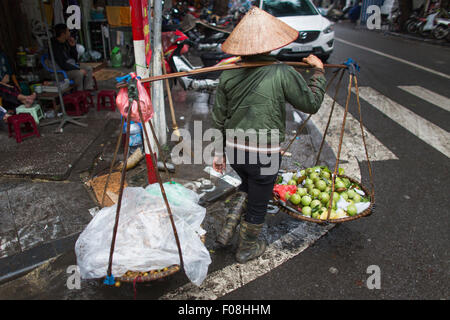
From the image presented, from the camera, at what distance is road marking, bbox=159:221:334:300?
94.9 inches

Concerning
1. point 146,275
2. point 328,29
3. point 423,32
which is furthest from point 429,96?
point 423,32

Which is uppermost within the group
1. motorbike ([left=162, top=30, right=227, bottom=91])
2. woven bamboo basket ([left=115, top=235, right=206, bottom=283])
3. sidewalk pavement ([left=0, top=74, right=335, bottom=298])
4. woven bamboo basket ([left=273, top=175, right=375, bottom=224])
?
motorbike ([left=162, top=30, right=227, bottom=91])

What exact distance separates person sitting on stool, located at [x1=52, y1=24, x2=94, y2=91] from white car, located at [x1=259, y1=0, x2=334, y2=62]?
15.6 feet

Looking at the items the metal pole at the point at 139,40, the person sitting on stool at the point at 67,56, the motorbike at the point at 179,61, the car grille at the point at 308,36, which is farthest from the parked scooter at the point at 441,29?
the metal pole at the point at 139,40

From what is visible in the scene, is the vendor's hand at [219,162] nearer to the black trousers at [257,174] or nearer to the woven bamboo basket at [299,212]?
the black trousers at [257,174]

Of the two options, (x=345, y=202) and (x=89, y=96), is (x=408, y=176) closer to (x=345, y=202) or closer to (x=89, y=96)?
(x=345, y=202)

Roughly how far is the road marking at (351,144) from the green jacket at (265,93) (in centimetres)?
209

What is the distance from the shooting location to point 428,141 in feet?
15.9

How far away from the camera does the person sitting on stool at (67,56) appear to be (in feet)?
16.8

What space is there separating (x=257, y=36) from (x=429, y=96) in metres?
6.14

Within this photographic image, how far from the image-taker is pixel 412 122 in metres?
5.46

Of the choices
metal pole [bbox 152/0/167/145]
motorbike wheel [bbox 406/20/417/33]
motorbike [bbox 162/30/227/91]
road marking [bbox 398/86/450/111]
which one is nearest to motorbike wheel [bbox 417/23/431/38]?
motorbike wheel [bbox 406/20/417/33]

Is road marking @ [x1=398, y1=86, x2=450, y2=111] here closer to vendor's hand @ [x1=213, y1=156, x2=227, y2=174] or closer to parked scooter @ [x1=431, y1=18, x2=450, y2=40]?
vendor's hand @ [x1=213, y1=156, x2=227, y2=174]

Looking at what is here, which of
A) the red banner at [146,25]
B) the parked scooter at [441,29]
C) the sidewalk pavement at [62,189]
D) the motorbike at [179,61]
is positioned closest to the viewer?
the sidewalk pavement at [62,189]
